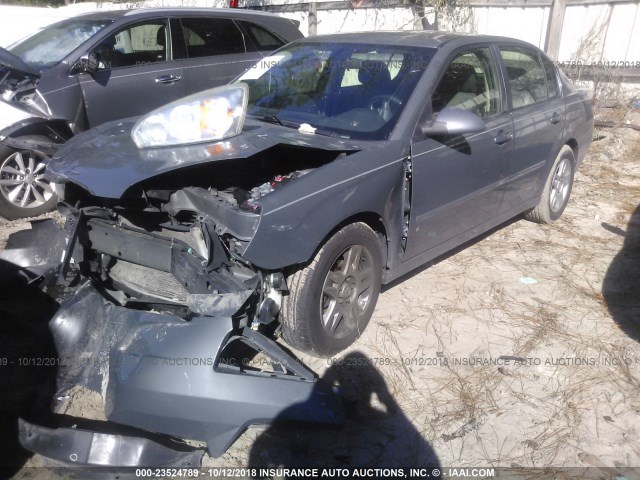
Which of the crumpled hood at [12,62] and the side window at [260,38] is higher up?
the crumpled hood at [12,62]

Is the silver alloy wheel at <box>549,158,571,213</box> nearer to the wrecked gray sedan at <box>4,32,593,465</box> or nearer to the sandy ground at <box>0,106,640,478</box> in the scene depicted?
the sandy ground at <box>0,106,640,478</box>

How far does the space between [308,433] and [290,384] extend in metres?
0.34

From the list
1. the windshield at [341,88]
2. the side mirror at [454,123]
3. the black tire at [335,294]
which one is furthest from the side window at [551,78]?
the black tire at [335,294]

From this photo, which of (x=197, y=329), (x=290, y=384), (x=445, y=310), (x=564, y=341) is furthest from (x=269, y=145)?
(x=564, y=341)

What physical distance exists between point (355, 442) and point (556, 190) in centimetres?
370

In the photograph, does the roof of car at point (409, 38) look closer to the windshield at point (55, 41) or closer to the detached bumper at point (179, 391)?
the detached bumper at point (179, 391)

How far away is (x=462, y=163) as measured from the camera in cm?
394

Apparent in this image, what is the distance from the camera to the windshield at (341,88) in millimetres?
3670

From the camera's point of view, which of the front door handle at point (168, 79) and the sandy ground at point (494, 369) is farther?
the front door handle at point (168, 79)

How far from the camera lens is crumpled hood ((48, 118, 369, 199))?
2840 mm

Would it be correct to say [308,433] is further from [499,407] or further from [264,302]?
[499,407]

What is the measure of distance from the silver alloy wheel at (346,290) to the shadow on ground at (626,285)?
1830 millimetres

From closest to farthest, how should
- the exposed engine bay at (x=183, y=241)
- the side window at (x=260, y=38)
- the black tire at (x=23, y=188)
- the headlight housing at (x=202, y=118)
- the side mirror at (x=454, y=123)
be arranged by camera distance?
the exposed engine bay at (x=183, y=241) → the headlight housing at (x=202, y=118) → the side mirror at (x=454, y=123) → the black tire at (x=23, y=188) → the side window at (x=260, y=38)

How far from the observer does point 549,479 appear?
8.91 feet
